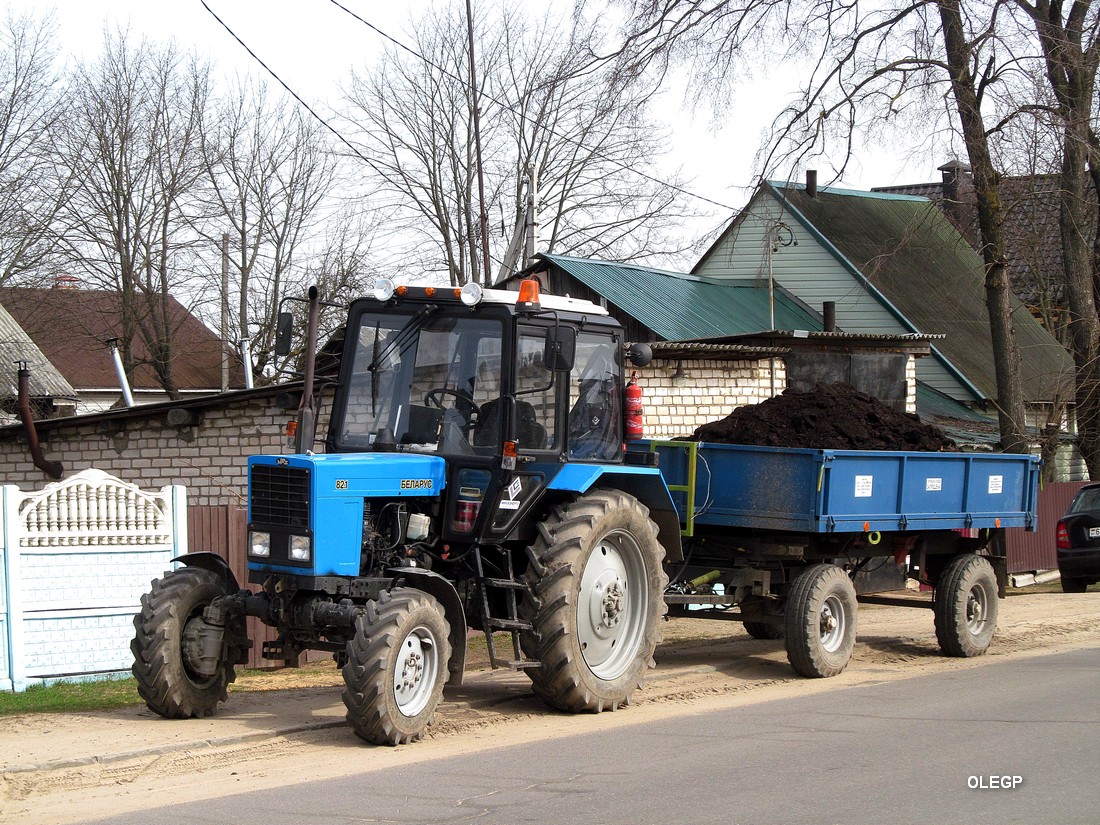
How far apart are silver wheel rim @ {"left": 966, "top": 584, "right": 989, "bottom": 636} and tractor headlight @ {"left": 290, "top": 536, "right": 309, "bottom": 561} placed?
7.13 m

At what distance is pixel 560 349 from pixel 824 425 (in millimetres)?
3789

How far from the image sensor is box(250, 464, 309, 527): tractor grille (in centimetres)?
789

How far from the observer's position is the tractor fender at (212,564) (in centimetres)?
855

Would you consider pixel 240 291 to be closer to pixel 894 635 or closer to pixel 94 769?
pixel 894 635

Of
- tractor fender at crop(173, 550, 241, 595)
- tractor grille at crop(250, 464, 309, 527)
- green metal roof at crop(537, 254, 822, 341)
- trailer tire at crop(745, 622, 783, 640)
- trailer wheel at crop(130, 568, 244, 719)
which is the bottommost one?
trailer tire at crop(745, 622, 783, 640)

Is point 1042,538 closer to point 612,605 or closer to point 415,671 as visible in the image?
point 612,605

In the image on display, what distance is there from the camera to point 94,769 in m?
7.12

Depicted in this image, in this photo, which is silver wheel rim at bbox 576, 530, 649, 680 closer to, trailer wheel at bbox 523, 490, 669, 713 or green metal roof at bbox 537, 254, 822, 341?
trailer wheel at bbox 523, 490, 669, 713

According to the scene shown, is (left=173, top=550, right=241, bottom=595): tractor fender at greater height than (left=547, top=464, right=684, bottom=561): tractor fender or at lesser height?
lesser

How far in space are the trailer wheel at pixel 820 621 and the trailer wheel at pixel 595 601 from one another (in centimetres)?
150

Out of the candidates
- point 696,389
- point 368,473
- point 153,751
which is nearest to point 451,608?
point 368,473

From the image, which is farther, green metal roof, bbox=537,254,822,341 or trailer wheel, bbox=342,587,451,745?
green metal roof, bbox=537,254,822,341

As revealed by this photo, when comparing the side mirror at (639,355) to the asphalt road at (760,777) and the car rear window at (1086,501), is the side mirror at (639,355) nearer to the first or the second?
the asphalt road at (760,777)

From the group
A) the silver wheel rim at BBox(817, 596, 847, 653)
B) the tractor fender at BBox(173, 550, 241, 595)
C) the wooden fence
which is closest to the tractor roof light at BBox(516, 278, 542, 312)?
the tractor fender at BBox(173, 550, 241, 595)
